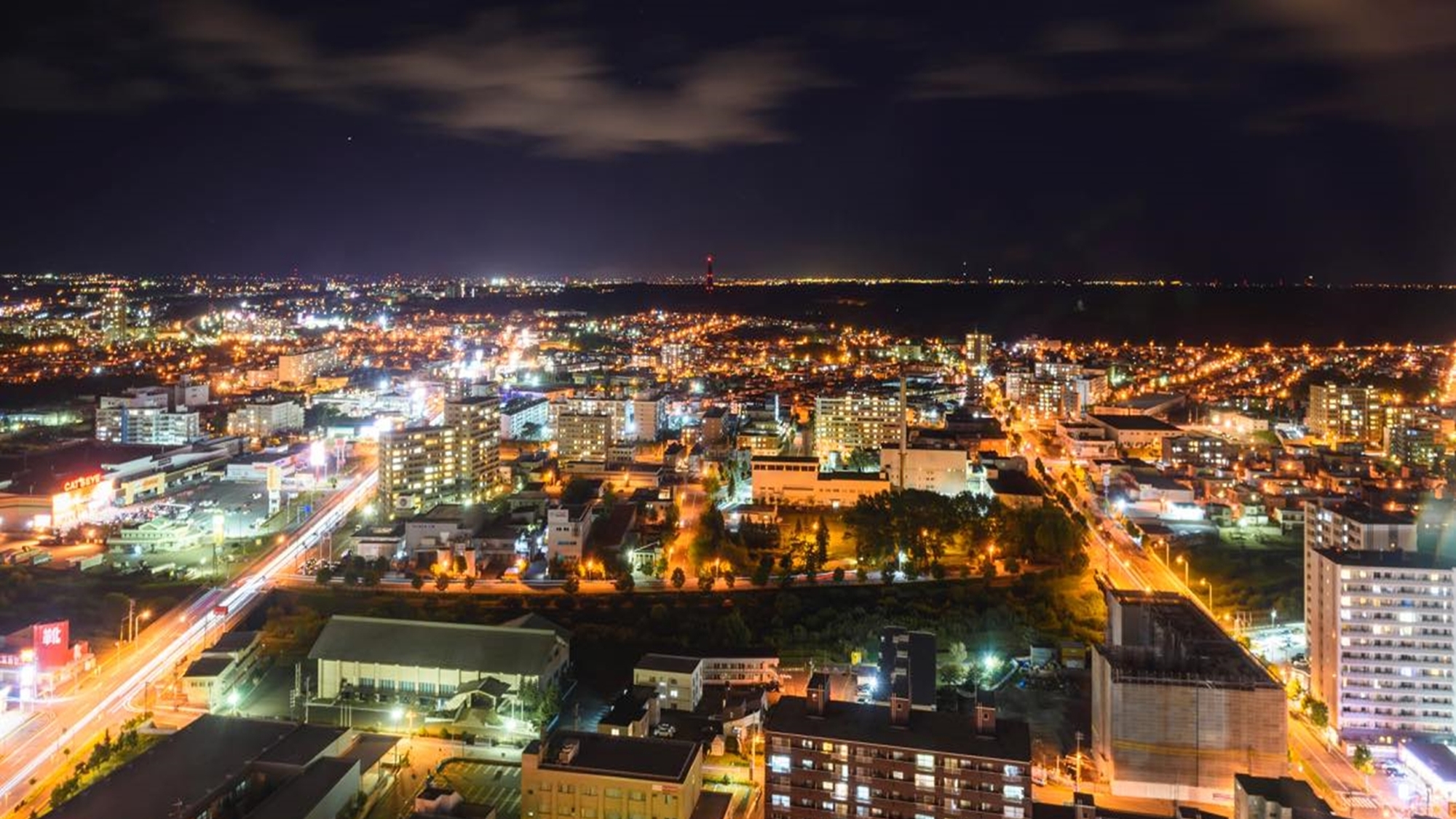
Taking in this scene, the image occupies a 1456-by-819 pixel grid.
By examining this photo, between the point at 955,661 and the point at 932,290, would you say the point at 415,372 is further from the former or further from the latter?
the point at 932,290

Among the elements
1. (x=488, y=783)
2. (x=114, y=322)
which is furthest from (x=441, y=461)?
(x=114, y=322)

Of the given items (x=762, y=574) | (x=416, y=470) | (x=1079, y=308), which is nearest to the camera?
(x=762, y=574)

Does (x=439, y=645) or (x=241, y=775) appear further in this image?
(x=439, y=645)

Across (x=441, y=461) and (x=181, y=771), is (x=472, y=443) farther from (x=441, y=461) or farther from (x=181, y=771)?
(x=181, y=771)

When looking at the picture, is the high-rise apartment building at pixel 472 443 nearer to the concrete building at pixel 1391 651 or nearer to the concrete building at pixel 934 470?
the concrete building at pixel 934 470

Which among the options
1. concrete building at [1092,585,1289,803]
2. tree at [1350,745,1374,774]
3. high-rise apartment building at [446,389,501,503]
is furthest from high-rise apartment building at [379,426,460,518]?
tree at [1350,745,1374,774]

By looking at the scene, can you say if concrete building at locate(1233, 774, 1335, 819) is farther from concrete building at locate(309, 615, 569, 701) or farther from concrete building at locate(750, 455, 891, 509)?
concrete building at locate(750, 455, 891, 509)
